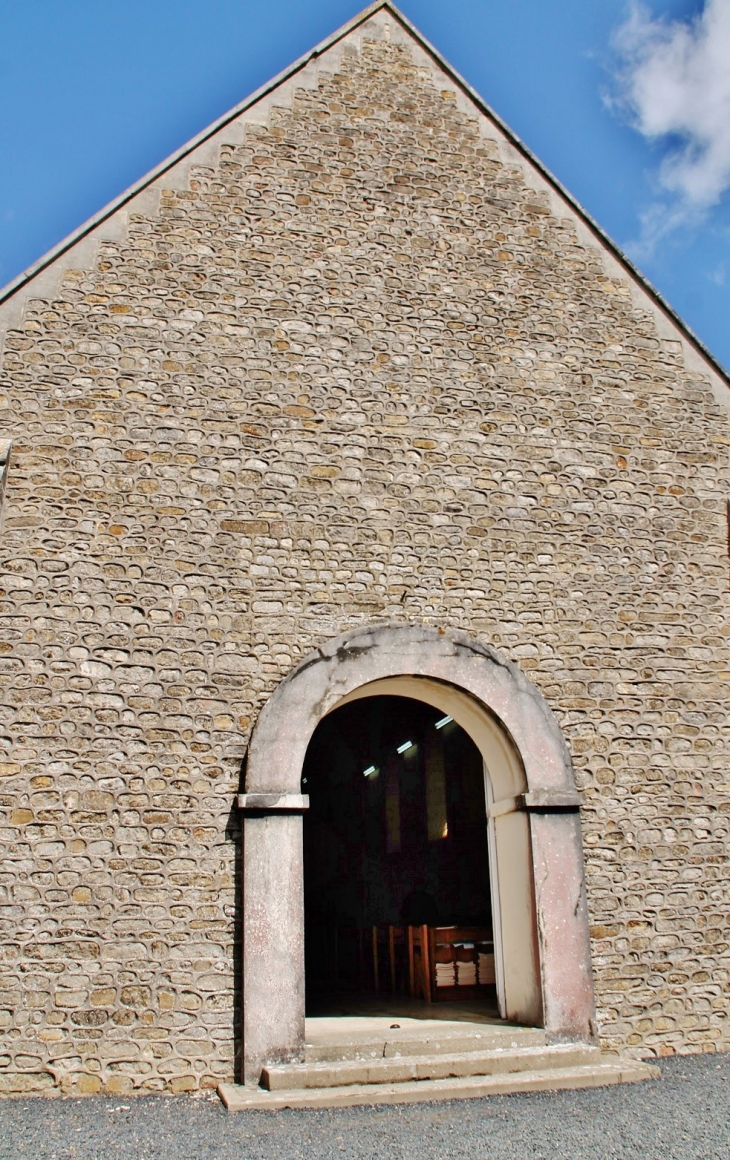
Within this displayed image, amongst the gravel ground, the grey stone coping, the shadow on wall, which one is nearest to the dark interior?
the grey stone coping

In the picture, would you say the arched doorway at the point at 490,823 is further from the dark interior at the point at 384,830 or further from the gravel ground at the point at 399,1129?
the dark interior at the point at 384,830

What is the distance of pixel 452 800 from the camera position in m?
12.0

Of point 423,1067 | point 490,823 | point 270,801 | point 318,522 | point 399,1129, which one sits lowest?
point 399,1129

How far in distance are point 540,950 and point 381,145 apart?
6909mm

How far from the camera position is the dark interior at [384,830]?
37.3ft

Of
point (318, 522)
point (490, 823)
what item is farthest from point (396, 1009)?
point (318, 522)

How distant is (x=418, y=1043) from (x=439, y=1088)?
1.44 feet

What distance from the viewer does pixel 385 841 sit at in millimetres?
12969

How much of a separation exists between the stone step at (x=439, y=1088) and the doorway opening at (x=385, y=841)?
142 inches

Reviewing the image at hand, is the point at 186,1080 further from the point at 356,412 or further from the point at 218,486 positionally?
the point at 356,412

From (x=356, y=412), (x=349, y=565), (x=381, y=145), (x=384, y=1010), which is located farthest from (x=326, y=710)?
(x=381, y=145)

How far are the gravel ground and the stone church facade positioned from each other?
462 mm

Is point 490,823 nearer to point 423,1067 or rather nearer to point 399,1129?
point 423,1067

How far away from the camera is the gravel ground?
4723mm
